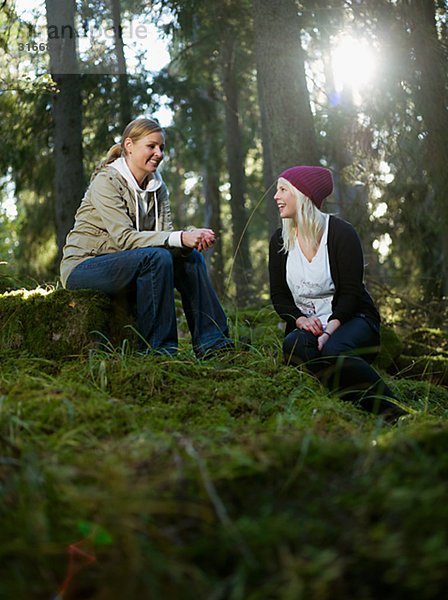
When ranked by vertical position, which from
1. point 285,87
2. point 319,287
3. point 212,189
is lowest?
point 319,287

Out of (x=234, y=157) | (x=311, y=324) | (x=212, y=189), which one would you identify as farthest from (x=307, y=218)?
(x=212, y=189)

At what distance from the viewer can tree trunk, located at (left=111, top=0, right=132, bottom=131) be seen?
11367 mm

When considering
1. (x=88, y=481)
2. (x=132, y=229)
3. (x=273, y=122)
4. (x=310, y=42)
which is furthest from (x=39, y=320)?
(x=310, y=42)

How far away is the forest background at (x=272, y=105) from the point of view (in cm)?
683

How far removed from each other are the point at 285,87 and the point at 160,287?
3.38 metres

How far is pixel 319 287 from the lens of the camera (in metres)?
4.23

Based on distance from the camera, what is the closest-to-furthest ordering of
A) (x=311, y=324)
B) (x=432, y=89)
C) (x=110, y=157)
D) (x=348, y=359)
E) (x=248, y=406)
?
(x=248, y=406) < (x=348, y=359) < (x=311, y=324) < (x=110, y=157) < (x=432, y=89)

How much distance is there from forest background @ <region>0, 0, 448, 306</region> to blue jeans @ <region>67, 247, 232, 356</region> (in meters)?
1.18

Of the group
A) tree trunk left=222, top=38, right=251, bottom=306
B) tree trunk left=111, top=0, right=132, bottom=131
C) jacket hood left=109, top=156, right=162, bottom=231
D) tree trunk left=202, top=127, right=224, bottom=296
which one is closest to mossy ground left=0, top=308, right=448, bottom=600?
jacket hood left=109, top=156, right=162, bottom=231

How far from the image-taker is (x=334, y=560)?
138 cm

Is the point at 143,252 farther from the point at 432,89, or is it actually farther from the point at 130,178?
the point at 432,89

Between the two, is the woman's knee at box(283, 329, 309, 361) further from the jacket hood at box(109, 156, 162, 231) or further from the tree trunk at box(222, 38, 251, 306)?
the tree trunk at box(222, 38, 251, 306)

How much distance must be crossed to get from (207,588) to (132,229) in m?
3.34

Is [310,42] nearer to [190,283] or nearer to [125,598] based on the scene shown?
[190,283]
